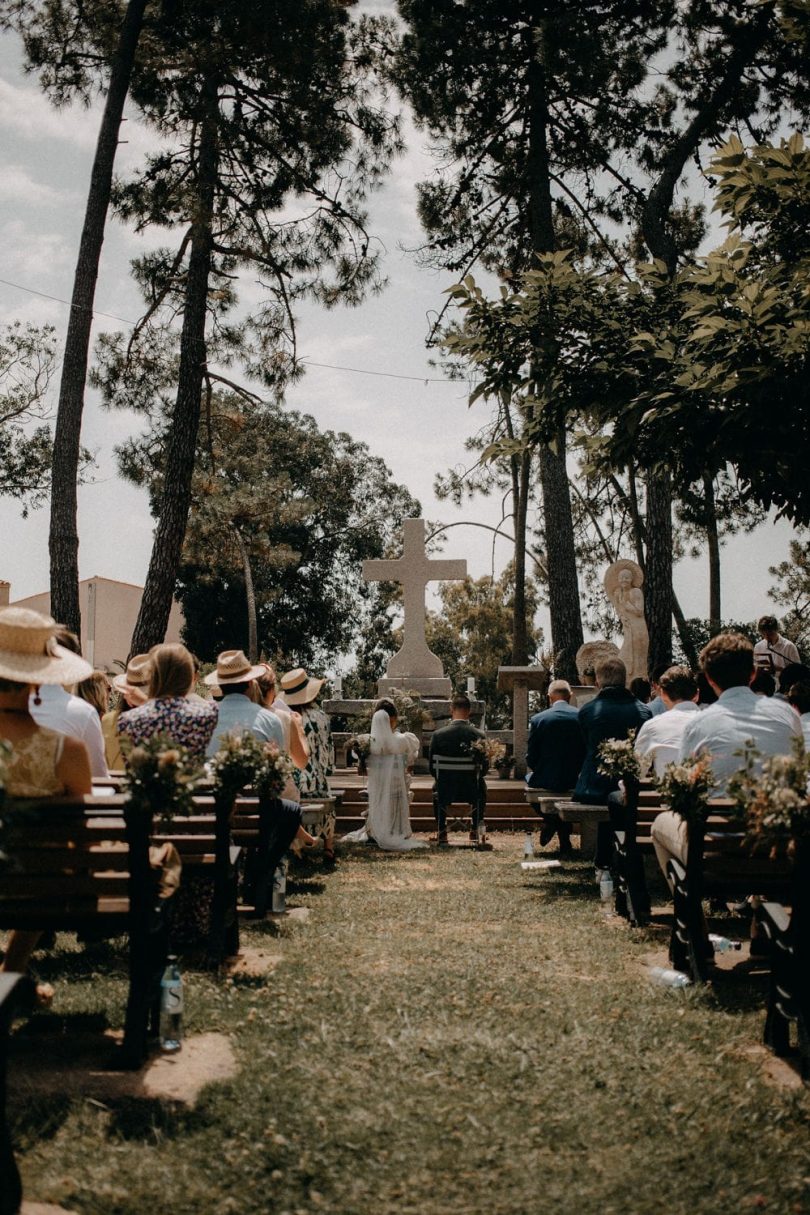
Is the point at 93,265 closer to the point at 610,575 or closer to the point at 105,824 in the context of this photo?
the point at 610,575

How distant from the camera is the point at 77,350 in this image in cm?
1348

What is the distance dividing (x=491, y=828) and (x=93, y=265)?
8.09m

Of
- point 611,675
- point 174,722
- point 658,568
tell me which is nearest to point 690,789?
point 174,722

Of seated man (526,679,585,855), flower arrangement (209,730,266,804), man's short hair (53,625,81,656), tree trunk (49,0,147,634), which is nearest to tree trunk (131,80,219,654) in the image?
tree trunk (49,0,147,634)

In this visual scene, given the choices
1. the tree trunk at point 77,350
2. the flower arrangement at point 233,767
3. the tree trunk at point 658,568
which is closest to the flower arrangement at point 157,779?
the flower arrangement at point 233,767

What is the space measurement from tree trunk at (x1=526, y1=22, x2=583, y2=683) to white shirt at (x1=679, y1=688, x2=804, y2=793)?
1208cm

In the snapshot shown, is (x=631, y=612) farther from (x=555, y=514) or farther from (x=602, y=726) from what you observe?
(x=602, y=726)

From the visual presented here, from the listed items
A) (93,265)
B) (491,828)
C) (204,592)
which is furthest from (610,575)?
(204,592)

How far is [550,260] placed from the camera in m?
9.15

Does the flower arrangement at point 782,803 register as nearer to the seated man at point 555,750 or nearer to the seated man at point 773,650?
the seated man at point 555,750

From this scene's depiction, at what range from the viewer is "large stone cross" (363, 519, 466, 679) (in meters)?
19.4

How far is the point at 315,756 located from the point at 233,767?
4722 mm

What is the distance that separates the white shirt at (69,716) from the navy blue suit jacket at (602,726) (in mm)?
4860

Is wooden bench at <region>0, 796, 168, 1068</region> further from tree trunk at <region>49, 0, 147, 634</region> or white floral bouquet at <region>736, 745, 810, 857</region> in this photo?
tree trunk at <region>49, 0, 147, 634</region>
